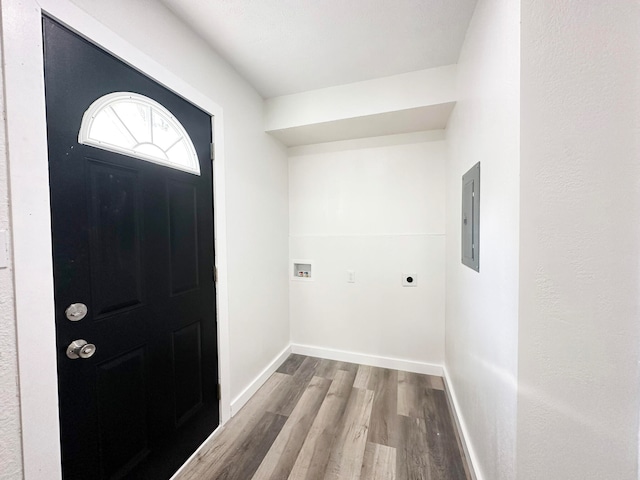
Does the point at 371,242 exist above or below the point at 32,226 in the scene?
below

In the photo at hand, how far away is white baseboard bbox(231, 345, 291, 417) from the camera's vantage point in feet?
6.08

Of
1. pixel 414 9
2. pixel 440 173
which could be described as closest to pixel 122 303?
pixel 414 9

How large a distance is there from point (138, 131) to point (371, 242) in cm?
201

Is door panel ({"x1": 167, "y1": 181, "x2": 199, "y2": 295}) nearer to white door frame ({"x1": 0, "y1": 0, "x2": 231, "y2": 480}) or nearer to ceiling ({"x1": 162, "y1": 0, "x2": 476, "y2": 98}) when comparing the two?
white door frame ({"x1": 0, "y1": 0, "x2": 231, "y2": 480})

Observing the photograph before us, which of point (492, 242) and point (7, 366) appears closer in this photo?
point (7, 366)

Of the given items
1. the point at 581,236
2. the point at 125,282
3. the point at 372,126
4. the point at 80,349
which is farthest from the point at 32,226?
the point at 372,126

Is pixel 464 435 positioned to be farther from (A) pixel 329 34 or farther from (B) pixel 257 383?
(A) pixel 329 34

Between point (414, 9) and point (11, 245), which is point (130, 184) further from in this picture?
point (414, 9)

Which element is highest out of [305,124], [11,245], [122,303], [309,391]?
[305,124]

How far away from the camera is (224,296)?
1.74 m

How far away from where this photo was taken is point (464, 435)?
149 cm

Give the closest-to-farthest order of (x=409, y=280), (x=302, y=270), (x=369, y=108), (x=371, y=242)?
(x=369, y=108) → (x=409, y=280) → (x=371, y=242) → (x=302, y=270)

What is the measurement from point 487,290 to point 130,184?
71.3 inches

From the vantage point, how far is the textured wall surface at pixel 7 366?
77 centimetres
